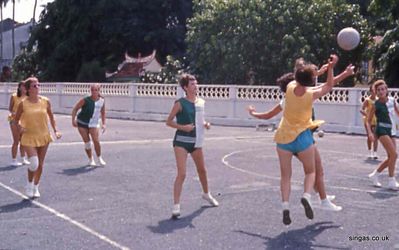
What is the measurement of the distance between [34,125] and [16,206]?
3.96 feet

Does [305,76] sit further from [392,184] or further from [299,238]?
[392,184]

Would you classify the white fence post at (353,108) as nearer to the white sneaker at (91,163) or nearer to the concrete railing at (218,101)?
the concrete railing at (218,101)

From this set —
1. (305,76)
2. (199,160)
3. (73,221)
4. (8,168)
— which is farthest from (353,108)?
(73,221)

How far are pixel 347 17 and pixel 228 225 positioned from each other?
74.5 feet

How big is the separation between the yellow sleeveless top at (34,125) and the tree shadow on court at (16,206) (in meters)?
0.79

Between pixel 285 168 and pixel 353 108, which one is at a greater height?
pixel 285 168

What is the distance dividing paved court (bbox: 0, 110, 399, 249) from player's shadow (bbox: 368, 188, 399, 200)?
0.01m

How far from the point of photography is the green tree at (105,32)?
41625 mm

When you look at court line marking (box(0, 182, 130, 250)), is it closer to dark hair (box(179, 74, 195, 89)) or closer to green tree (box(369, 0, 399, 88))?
dark hair (box(179, 74, 195, 89))

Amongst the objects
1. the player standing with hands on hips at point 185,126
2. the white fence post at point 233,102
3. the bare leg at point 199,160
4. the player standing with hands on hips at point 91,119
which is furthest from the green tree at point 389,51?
the player standing with hands on hips at point 185,126

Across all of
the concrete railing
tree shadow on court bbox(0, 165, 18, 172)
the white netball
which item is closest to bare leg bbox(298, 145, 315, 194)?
the white netball

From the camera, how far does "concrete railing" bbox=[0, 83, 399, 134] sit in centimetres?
2127

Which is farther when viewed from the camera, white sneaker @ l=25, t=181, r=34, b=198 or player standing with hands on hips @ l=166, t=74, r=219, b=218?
white sneaker @ l=25, t=181, r=34, b=198

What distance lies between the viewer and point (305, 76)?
692 centimetres
